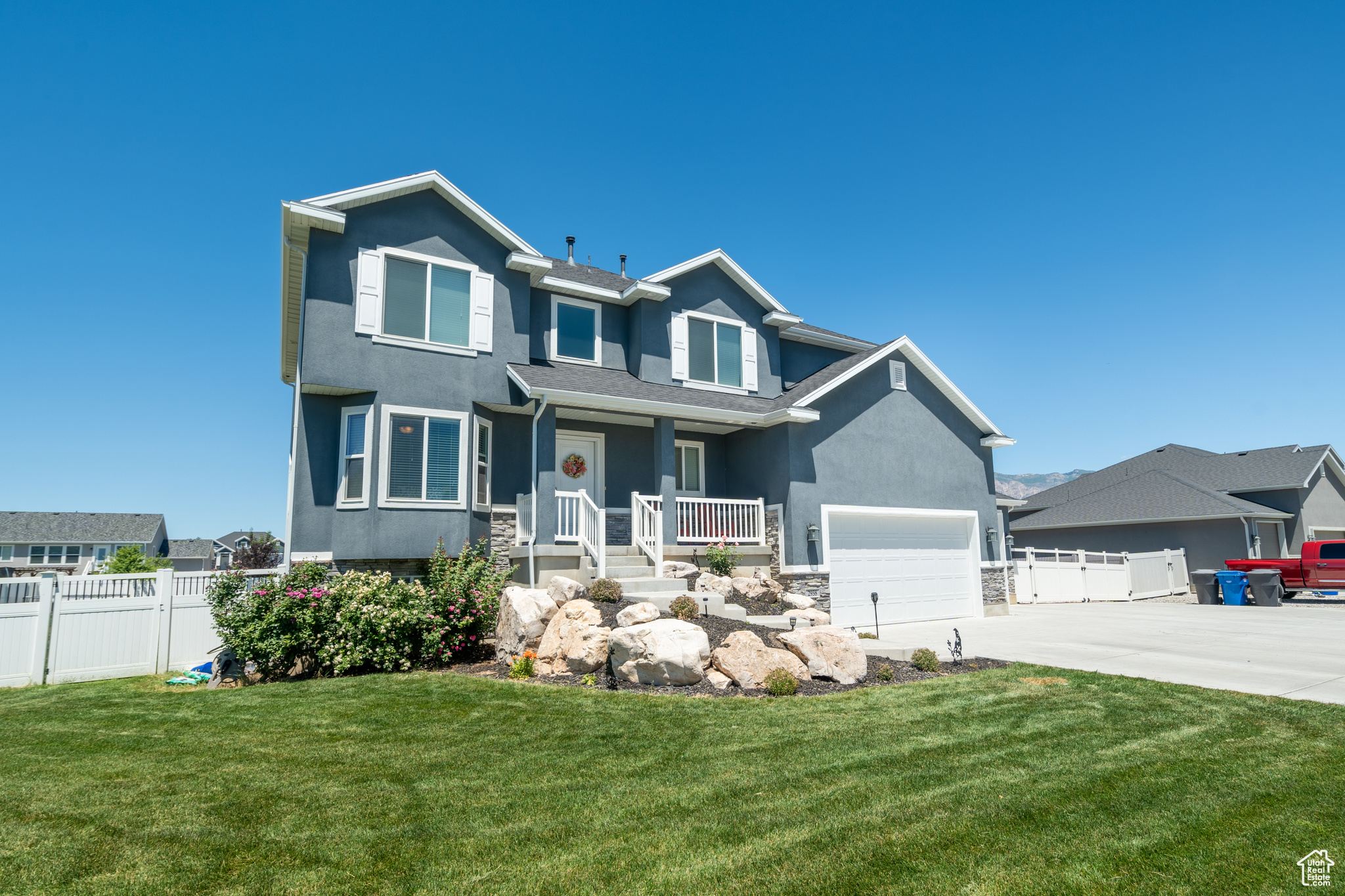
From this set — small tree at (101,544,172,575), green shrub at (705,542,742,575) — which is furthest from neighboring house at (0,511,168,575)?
green shrub at (705,542,742,575)

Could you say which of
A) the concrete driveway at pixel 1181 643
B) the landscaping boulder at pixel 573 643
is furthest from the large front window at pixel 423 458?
the concrete driveway at pixel 1181 643

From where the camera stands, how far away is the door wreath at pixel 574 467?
14930mm

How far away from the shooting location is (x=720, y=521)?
48.6 feet

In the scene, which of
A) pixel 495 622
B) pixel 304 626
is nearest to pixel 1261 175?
pixel 495 622

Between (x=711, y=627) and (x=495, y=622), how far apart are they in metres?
3.44

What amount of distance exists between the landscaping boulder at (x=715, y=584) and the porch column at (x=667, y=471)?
143cm

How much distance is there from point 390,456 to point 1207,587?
75.9 ft

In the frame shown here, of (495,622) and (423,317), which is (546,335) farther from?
(495,622)

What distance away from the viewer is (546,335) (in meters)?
15.2

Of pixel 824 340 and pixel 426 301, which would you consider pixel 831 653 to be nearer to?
pixel 426 301

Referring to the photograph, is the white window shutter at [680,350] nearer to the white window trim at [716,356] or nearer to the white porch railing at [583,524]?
the white window trim at [716,356]

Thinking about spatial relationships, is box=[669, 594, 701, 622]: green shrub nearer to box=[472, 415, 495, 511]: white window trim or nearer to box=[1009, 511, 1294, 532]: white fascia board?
box=[472, 415, 495, 511]: white window trim

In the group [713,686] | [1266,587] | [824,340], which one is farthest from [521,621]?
[1266,587]

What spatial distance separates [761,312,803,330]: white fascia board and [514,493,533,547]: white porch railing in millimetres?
7712
